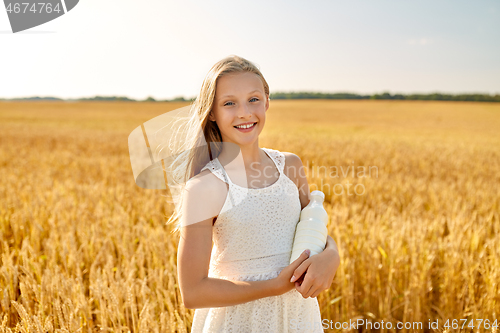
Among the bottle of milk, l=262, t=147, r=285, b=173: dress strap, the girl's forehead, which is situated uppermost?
the girl's forehead

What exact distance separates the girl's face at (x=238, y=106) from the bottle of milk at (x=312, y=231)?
416 mm

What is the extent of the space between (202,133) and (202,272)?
600 mm

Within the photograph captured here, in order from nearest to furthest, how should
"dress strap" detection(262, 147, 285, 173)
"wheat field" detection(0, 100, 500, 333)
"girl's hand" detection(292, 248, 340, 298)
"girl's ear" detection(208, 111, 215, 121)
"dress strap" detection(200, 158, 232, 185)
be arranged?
1. "girl's hand" detection(292, 248, 340, 298)
2. "dress strap" detection(200, 158, 232, 185)
3. "girl's ear" detection(208, 111, 215, 121)
4. "dress strap" detection(262, 147, 285, 173)
5. "wheat field" detection(0, 100, 500, 333)

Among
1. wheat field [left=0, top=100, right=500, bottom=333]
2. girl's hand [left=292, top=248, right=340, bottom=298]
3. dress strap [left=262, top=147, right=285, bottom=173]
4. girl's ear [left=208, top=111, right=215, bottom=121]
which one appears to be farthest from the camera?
wheat field [left=0, top=100, right=500, bottom=333]

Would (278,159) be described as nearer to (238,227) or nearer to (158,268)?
(238,227)

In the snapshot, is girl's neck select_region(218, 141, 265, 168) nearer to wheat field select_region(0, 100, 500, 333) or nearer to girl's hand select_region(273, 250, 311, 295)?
girl's hand select_region(273, 250, 311, 295)

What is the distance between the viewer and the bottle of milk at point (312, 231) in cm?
135

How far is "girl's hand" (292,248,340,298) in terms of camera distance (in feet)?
4.00

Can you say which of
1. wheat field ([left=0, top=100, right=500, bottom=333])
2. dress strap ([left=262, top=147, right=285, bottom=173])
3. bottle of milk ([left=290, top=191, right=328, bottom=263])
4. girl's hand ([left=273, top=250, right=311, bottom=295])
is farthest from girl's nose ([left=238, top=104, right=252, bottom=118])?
wheat field ([left=0, top=100, right=500, bottom=333])

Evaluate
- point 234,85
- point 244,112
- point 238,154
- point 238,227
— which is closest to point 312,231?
point 238,227

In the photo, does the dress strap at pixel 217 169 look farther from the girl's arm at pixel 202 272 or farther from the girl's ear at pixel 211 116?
the girl's ear at pixel 211 116

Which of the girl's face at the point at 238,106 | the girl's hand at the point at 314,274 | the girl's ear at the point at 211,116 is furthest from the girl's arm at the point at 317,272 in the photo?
the girl's ear at the point at 211,116

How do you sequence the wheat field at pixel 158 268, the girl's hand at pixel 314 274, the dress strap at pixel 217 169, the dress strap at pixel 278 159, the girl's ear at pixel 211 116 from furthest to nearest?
the wheat field at pixel 158 268, the dress strap at pixel 278 159, the girl's ear at pixel 211 116, the dress strap at pixel 217 169, the girl's hand at pixel 314 274

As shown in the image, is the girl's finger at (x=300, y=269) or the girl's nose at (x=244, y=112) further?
the girl's nose at (x=244, y=112)
